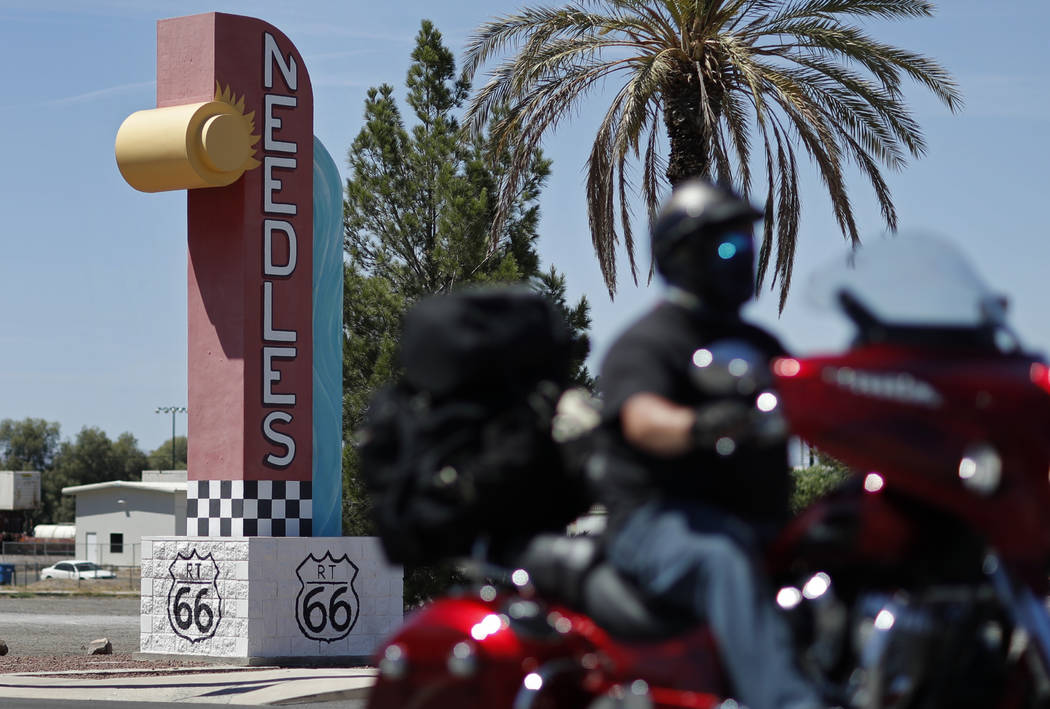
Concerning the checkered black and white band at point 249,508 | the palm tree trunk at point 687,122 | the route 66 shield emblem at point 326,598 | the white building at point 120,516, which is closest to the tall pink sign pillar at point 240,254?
the checkered black and white band at point 249,508

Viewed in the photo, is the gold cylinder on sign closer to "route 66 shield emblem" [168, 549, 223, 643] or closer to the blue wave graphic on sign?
the blue wave graphic on sign

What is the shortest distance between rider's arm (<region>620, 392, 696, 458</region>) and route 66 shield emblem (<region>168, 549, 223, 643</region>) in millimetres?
12941

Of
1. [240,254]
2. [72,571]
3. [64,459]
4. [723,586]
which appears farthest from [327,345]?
[64,459]

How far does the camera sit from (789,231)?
1694 cm

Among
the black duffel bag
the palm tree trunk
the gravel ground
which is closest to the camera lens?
the black duffel bag

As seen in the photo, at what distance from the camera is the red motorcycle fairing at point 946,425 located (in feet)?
11.0

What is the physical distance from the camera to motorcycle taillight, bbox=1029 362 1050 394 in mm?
3434

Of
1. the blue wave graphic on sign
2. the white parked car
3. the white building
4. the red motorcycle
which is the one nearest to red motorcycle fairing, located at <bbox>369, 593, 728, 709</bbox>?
the red motorcycle

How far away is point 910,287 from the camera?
3.61m

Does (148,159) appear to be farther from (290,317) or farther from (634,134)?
(634,134)

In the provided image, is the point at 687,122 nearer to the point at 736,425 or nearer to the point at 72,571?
the point at 736,425

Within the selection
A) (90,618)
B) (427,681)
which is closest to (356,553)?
(427,681)

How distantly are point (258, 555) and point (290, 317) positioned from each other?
2767mm

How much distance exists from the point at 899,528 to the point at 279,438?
13265 millimetres
